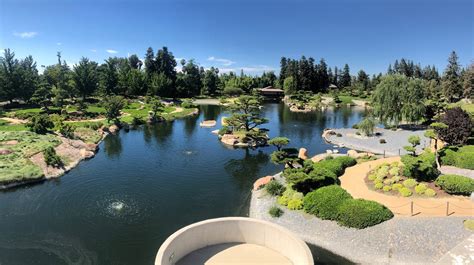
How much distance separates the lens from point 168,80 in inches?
3388

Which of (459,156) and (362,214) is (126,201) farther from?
(459,156)

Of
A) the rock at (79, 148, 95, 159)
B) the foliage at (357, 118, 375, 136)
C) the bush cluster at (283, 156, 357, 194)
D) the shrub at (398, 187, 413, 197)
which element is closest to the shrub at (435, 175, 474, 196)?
the shrub at (398, 187, 413, 197)

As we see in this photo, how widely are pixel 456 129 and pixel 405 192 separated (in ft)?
40.8

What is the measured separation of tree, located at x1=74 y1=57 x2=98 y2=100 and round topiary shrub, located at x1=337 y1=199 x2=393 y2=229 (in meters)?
65.1

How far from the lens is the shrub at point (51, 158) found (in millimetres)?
28219

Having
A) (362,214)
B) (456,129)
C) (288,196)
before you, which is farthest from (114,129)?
(456,129)

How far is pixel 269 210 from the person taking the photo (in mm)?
19938

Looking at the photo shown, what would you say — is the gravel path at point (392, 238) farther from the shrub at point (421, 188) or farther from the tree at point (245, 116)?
the tree at point (245, 116)

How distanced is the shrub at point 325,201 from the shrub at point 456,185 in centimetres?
594

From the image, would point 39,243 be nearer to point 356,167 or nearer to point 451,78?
point 356,167

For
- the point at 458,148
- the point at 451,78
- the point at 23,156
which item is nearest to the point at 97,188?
the point at 23,156

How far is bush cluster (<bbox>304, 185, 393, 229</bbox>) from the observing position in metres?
17.0

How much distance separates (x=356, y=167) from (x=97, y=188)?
1986cm

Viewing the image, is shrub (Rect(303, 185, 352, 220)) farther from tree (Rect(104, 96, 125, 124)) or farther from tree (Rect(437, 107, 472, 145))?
tree (Rect(104, 96, 125, 124))
